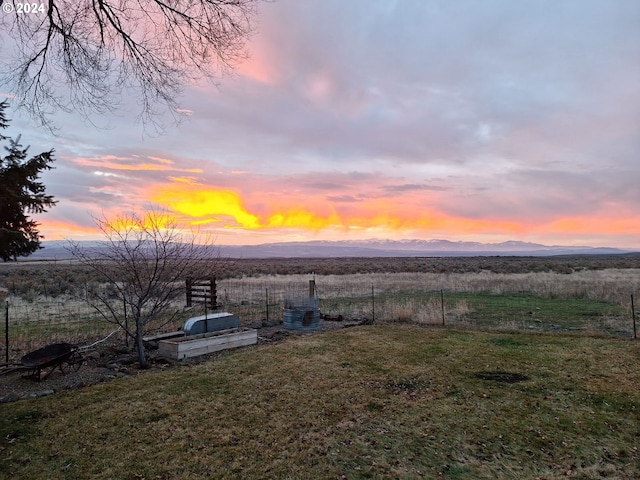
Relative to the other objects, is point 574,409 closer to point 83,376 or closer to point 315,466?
point 315,466

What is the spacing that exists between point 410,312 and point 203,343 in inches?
313

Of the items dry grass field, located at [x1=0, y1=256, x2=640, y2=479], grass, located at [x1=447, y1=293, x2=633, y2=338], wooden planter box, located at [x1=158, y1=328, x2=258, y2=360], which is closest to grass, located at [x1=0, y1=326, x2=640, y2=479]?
dry grass field, located at [x1=0, y1=256, x2=640, y2=479]

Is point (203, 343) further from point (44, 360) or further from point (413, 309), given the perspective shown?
point (413, 309)

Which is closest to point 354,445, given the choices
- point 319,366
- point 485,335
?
point 319,366

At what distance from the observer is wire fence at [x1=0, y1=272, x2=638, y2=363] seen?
1241 cm

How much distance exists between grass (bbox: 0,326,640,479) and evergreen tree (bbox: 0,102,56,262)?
10.2 ft

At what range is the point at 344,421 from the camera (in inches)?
227

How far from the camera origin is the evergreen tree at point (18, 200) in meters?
7.50

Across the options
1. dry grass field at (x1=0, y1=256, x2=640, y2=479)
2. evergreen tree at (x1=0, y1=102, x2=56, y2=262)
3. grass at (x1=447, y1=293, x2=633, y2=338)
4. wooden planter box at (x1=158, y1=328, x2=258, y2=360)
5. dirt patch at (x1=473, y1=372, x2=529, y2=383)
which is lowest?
grass at (x1=447, y1=293, x2=633, y2=338)

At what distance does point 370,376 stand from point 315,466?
3.49 meters

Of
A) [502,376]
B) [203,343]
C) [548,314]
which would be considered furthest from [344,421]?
[548,314]

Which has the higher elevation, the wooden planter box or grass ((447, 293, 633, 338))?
the wooden planter box

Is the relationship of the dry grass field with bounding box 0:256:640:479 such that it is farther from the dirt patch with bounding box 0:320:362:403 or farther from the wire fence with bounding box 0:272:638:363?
the wire fence with bounding box 0:272:638:363

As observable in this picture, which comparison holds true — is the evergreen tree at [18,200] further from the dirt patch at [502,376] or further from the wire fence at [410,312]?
the dirt patch at [502,376]
